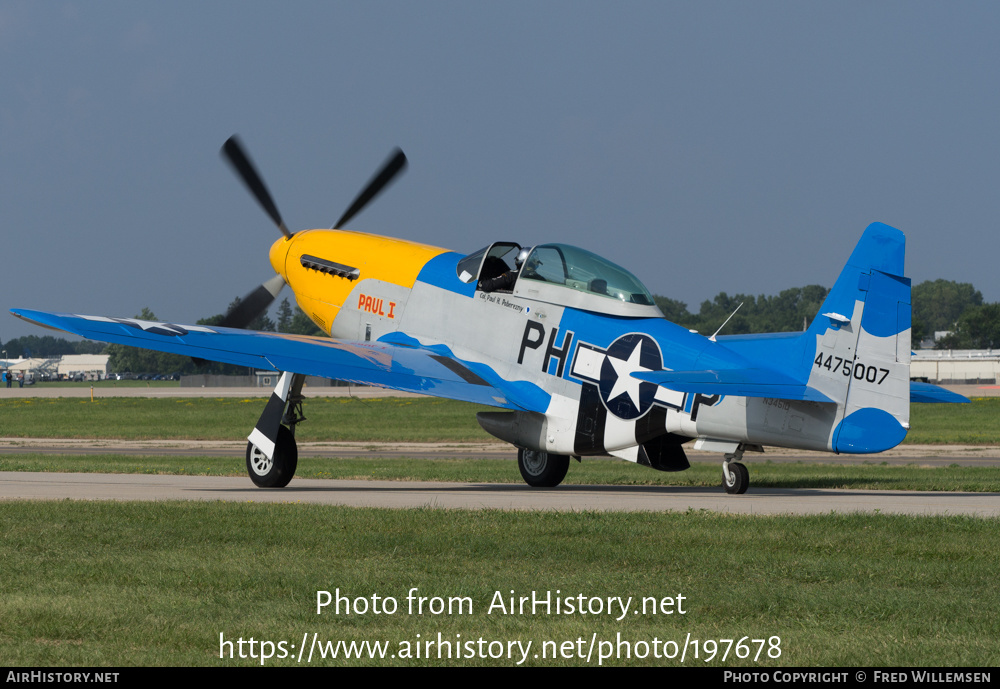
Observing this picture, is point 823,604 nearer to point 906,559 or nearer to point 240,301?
point 906,559

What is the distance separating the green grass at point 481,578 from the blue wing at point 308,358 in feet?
12.0

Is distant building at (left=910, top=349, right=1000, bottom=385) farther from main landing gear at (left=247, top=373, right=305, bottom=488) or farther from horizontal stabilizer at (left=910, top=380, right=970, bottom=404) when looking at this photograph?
main landing gear at (left=247, top=373, right=305, bottom=488)

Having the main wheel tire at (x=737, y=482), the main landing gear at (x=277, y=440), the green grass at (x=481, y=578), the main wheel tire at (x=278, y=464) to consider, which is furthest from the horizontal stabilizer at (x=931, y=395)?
the main wheel tire at (x=278, y=464)

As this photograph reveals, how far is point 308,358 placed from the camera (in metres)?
16.8

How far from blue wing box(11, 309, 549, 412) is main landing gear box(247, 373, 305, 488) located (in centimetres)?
59

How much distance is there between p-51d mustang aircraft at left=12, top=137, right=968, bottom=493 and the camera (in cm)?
1480

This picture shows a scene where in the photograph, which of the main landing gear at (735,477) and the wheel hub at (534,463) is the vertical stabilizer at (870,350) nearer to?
the main landing gear at (735,477)

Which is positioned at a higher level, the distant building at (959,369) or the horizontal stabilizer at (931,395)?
the distant building at (959,369)

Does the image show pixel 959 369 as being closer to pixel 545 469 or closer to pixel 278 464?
pixel 545 469

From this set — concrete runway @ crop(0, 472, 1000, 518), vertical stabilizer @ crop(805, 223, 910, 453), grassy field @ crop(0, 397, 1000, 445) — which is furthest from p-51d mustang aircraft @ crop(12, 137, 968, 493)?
grassy field @ crop(0, 397, 1000, 445)

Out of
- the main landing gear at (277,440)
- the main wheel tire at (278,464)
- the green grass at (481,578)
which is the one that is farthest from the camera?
the main wheel tire at (278,464)

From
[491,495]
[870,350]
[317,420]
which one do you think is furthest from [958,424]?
[491,495]

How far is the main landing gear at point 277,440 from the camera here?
17.3 m

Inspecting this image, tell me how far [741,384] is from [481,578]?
678cm
